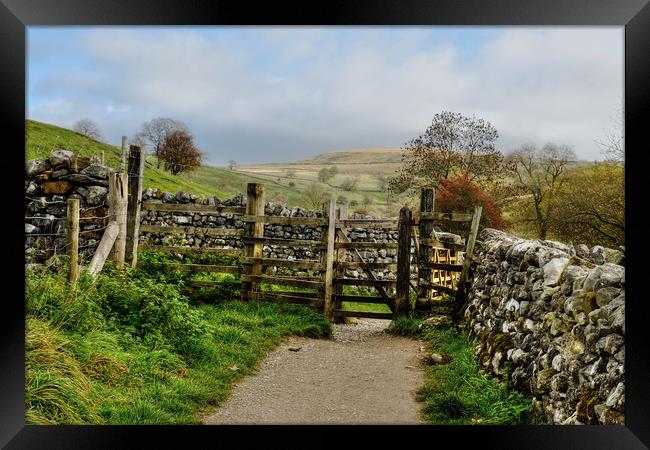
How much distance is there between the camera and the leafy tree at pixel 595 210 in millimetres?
7707

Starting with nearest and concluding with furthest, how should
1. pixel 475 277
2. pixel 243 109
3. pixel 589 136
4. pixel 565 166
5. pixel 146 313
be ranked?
pixel 146 313 → pixel 475 277 → pixel 589 136 → pixel 565 166 → pixel 243 109

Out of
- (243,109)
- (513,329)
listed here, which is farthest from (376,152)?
(513,329)

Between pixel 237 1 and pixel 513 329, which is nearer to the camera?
pixel 237 1

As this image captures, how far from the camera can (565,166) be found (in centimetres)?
907

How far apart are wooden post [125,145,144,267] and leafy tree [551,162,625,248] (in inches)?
227

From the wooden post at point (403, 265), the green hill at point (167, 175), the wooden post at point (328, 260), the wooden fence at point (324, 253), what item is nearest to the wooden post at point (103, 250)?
the wooden fence at point (324, 253)

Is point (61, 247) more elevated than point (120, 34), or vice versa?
point (120, 34)

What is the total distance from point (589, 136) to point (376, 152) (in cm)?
679

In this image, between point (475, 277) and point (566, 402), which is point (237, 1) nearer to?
point (566, 402)

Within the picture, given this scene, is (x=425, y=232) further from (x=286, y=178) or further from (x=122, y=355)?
(x=286, y=178)

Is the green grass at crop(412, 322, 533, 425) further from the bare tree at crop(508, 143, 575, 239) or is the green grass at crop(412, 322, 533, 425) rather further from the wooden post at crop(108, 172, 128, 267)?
the bare tree at crop(508, 143, 575, 239)

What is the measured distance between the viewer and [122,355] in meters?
4.05

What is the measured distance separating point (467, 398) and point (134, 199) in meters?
4.87

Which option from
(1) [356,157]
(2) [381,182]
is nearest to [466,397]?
(2) [381,182]
